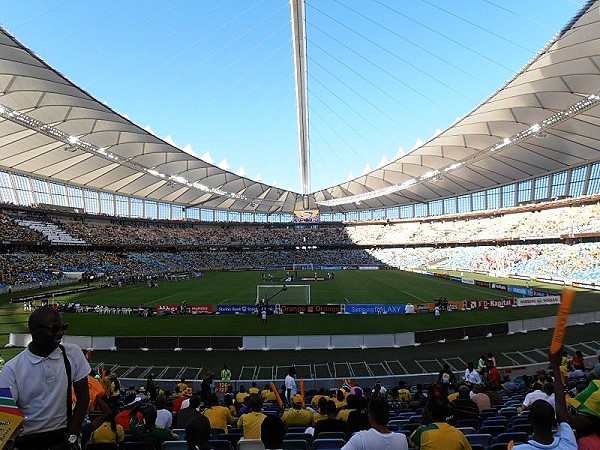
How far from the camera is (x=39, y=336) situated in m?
2.77

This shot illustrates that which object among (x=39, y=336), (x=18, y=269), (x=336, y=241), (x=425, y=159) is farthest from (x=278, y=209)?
(x=39, y=336)

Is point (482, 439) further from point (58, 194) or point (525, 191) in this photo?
point (525, 191)

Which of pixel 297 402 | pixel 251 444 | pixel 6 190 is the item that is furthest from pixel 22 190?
pixel 251 444

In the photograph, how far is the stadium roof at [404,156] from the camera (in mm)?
31125

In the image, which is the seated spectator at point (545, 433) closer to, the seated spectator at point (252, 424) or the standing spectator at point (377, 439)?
the standing spectator at point (377, 439)

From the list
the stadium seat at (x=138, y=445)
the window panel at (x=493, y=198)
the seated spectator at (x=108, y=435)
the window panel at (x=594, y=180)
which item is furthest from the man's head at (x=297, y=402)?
the window panel at (x=493, y=198)

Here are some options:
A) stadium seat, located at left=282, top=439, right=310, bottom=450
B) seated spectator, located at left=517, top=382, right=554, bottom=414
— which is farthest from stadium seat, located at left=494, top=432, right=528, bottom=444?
stadium seat, located at left=282, top=439, right=310, bottom=450

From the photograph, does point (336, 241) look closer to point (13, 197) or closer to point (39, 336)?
point (13, 197)

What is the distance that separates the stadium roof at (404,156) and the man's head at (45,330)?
3047 cm

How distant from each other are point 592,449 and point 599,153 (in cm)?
Result: 6549

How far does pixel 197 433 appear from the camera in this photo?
408cm

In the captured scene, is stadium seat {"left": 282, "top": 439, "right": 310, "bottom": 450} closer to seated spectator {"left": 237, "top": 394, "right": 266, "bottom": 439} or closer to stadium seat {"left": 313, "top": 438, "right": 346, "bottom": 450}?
stadium seat {"left": 313, "top": 438, "right": 346, "bottom": 450}

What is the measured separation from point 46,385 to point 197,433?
5.97 feet

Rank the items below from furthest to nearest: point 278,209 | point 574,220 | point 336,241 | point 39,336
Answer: point 278,209 < point 336,241 < point 574,220 < point 39,336
